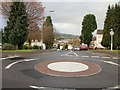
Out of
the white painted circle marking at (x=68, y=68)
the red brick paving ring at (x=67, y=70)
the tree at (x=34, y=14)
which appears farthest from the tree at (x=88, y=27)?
the red brick paving ring at (x=67, y=70)

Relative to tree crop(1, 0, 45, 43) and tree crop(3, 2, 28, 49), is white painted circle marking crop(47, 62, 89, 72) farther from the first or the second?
tree crop(1, 0, 45, 43)

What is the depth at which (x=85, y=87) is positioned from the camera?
5449mm

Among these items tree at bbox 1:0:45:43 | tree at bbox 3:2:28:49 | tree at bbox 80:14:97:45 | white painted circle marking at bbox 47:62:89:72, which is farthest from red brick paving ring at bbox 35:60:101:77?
tree at bbox 80:14:97:45

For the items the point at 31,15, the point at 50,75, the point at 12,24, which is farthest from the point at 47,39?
the point at 50,75

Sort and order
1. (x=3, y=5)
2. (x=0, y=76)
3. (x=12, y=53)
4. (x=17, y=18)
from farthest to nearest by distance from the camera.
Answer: (x=3, y=5) < (x=17, y=18) < (x=12, y=53) < (x=0, y=76)

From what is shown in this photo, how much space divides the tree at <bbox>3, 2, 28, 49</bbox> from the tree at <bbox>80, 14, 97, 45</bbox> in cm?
3998

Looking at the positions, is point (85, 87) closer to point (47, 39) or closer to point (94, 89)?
point (94, 89)

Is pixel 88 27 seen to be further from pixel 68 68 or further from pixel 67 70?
pixel 67 70

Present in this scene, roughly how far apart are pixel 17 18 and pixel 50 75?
46.4 ft

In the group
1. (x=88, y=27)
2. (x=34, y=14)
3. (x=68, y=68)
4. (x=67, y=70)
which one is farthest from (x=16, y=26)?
→ (x=88, y=27)

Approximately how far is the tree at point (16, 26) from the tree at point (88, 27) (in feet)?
131

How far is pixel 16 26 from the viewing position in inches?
725

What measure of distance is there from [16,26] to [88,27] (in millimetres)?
42320

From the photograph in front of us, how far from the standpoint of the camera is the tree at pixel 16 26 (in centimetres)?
1839
